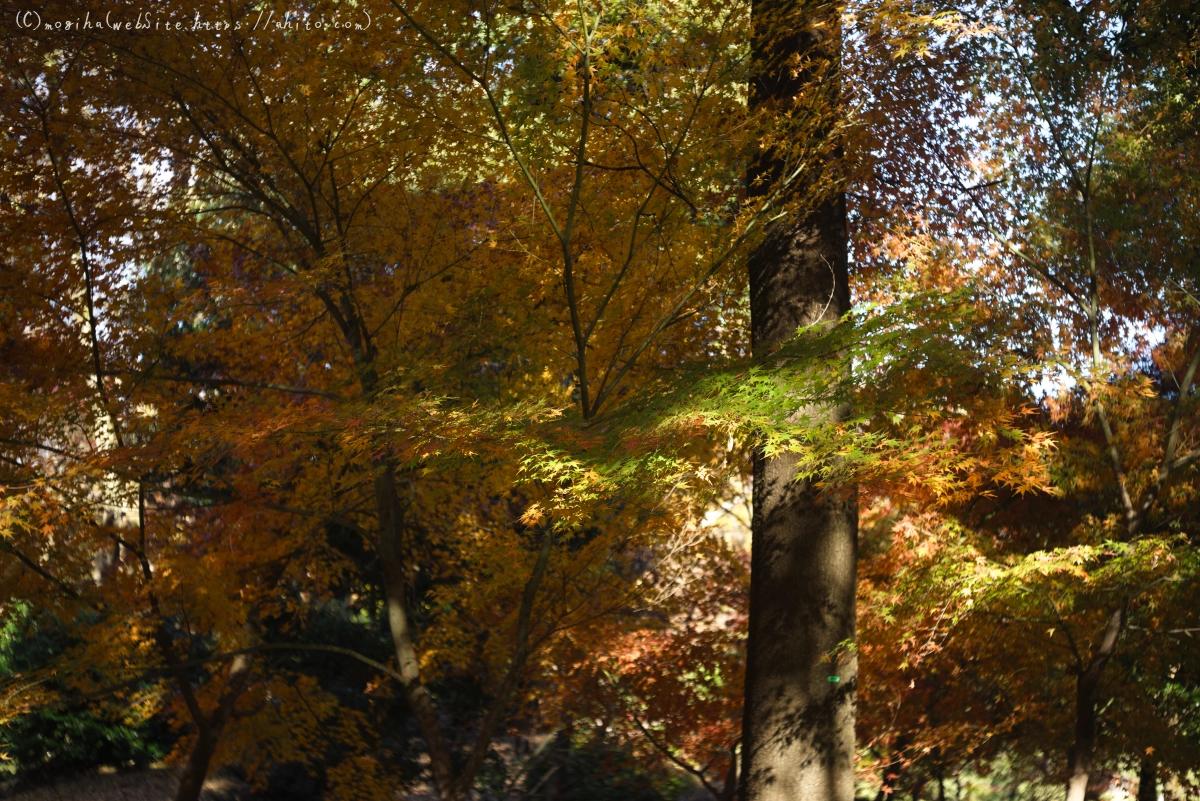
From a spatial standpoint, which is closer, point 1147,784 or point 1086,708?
point 1086,708

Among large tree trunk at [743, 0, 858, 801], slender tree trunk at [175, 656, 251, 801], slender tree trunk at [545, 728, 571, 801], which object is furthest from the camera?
slender tree trunk at [545, 728, 571, 801]

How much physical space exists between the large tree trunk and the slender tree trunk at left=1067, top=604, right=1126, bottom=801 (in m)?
4.24

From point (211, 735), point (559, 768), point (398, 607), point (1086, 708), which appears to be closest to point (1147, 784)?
point (1086, 708)

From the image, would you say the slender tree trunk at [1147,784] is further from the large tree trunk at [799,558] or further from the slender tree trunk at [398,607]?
the slender tree trunk at [398,607]

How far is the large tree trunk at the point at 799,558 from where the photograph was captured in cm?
531

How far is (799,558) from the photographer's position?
5477 mm

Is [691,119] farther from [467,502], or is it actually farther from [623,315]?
[467,502]

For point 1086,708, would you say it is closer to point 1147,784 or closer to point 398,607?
point 1147,784

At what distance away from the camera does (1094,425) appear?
9.45 metres

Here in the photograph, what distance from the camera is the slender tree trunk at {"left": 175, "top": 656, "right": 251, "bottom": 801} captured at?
8203 millimetres

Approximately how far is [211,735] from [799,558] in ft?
18.0

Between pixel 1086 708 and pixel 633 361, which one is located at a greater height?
pixel 633 361

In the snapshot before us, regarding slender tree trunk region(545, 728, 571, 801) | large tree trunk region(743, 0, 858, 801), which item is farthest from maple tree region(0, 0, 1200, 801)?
slender tree trunk region(545, 728, 571, 801)

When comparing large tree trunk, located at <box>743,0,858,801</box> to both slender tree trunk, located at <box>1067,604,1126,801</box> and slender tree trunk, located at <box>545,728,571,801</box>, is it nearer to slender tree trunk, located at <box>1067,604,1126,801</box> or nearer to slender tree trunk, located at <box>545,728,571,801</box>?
slender tree trunk, located at <box>1067,604,1126,801</box>
